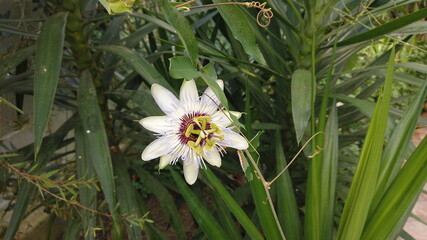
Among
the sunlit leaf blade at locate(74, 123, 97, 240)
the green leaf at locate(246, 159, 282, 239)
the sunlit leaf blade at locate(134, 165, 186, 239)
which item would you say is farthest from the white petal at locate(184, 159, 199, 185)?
the sunlit leaf blade at locate(134, 165, 186, 239)

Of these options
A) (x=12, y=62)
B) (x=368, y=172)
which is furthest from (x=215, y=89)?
(x=12, y=62)

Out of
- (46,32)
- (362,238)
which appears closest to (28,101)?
(46,32)

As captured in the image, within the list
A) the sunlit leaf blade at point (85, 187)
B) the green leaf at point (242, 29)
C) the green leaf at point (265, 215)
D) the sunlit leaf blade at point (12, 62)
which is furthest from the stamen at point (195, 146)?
the sunlit leaf blade at point (12, 62)

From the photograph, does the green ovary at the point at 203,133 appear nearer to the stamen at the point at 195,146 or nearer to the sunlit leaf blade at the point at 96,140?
the stamen at the point at 195,146

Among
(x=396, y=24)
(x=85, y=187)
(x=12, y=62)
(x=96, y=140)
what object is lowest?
(x=85, y=187)

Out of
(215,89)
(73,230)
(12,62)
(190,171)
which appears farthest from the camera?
(73,230)

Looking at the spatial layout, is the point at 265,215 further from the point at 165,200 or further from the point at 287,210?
the point at 165,200
